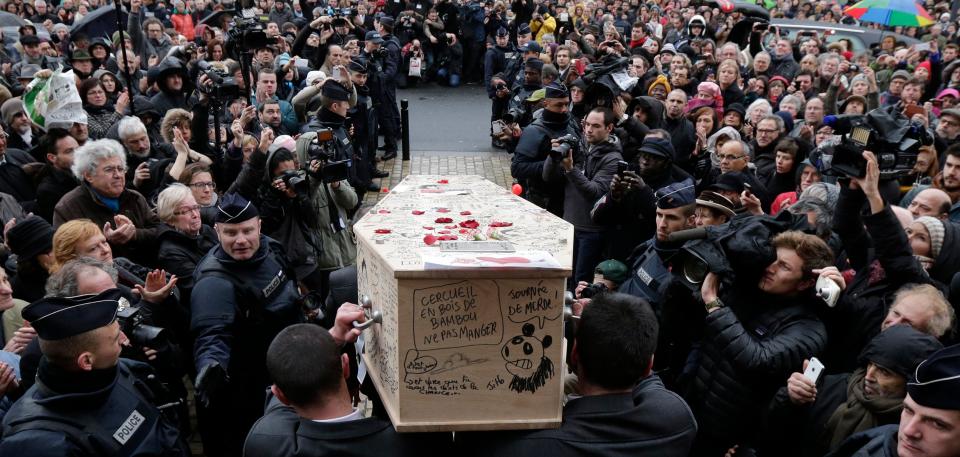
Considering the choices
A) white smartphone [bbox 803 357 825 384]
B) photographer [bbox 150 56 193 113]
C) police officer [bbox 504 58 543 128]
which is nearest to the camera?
white smartphone [bbox 803 357 825 384]

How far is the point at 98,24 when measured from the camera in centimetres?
1180

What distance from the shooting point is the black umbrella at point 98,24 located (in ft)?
37.9

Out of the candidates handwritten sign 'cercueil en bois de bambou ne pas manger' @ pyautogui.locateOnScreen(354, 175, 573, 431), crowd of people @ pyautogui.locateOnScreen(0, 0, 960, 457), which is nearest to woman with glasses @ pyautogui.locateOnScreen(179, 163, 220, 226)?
crowd of people @ pyautogui.locateOnScreen(0, 0, 960, 457)

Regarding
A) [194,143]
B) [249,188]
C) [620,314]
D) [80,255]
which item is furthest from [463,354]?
[194,143]

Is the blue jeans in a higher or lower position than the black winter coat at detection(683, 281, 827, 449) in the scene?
lower

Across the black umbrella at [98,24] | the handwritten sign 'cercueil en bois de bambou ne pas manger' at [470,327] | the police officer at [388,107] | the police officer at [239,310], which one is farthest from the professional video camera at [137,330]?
the black umbrella at [98,24]

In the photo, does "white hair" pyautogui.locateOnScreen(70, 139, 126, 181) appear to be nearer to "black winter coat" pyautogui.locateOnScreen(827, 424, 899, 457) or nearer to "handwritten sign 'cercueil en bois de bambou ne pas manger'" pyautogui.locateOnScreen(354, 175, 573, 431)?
"handwritten sign 'cercueil en bois de bambou ne pas manger'" pyautogui.locateOnScreen(354, 175, 573, 431)

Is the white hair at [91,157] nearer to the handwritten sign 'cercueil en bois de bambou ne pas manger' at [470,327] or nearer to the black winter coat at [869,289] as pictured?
the handwritten sign 'cercueil en bois de bambou ne pas manger' at [470,327]

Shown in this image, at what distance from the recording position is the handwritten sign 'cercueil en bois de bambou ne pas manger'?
2.27 m

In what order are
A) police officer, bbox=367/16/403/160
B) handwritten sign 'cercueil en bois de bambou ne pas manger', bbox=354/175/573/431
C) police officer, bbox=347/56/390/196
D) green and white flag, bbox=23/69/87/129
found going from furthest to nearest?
1. police officer, bbox=367/16/403/160
2. police officer, bbox=347/56/390/196
3. green and white flag, bbox=23/69/87/129
4. handwritten sign 'cercueil en bois de bambou ne pas manger', bbox=354/175/573/431

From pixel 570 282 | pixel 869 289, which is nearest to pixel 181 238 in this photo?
pixel 570 282

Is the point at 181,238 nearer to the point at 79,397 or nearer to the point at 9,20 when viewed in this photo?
the point at 79,397

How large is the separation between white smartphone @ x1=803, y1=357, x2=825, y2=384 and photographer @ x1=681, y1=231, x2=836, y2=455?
0.09m

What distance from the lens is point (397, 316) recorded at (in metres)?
2.29
